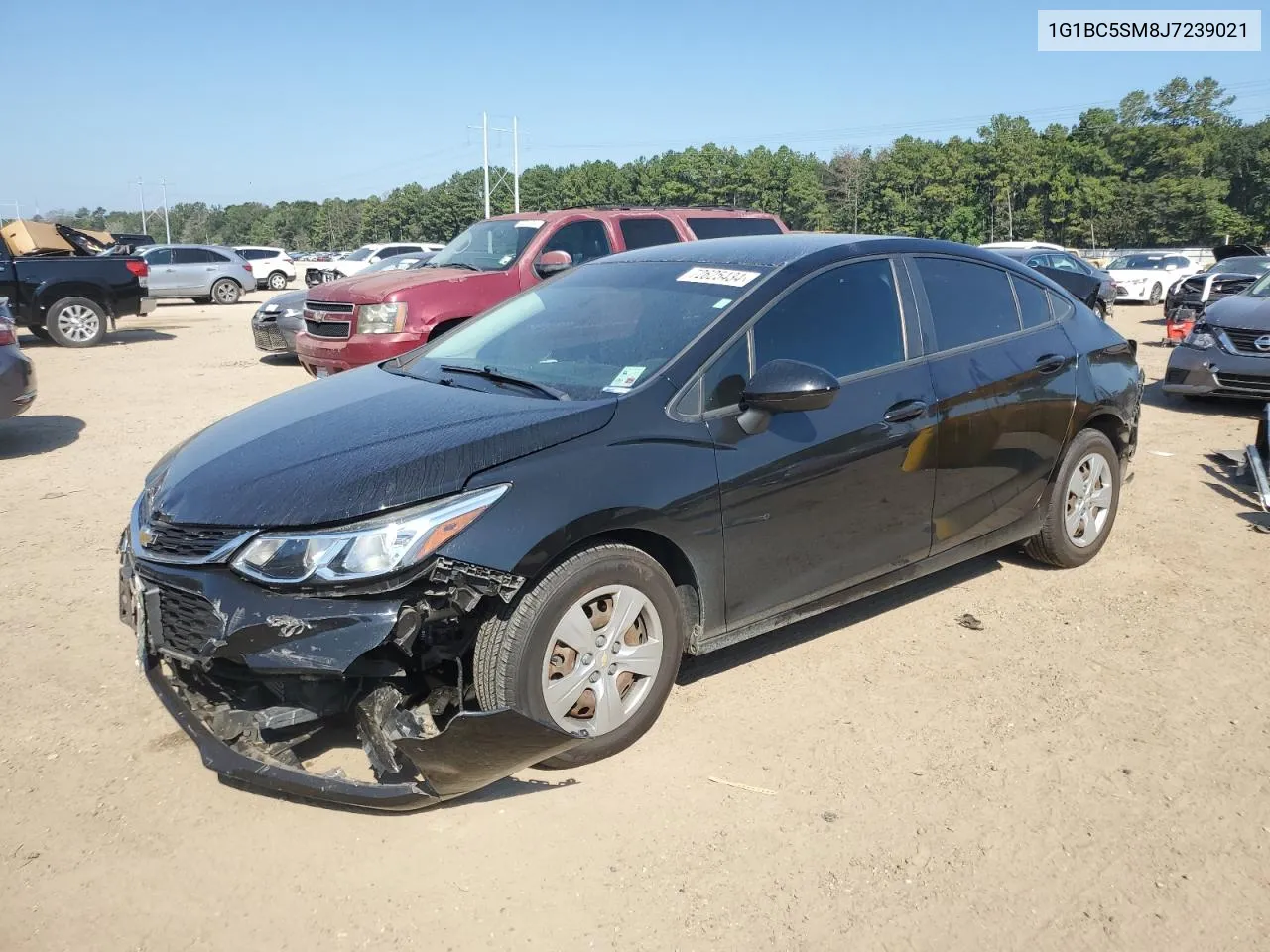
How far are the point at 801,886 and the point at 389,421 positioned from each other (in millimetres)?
1966

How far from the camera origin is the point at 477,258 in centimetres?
1016

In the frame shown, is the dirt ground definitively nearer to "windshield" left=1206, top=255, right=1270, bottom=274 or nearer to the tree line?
"windshield" left=1206, top=255, right=1270, bottom=274

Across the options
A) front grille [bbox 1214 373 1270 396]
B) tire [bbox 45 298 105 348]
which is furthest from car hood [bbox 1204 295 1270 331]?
tire [bbox 45 298 105 348]

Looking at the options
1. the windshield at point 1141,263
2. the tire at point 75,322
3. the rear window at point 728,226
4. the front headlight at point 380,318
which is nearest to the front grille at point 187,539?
the front headlight at point 380,318

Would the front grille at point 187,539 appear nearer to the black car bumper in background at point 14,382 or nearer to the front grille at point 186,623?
the front grille at point 186,623

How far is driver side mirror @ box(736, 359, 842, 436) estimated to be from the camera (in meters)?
3.39

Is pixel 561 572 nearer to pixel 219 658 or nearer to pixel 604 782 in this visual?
pixel 604 782

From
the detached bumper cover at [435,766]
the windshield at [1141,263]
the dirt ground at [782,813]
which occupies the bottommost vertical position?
the dirt ground at [782,813]

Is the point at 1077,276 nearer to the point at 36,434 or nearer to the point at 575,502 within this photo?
the point at 36,434

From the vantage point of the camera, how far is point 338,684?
9.48ft

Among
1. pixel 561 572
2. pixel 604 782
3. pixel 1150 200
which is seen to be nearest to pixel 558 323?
pixel 561 572

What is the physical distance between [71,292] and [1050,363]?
15648 mm

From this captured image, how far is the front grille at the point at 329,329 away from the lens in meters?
9.34

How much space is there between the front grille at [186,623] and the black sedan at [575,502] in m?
0.01
